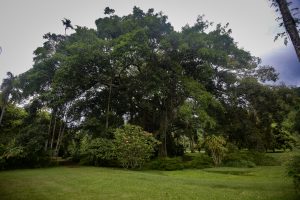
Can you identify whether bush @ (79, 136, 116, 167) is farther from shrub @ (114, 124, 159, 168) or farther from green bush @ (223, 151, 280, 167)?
green bush @ (223, 151, 280, 167)

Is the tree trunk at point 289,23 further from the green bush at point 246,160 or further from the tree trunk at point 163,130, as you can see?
the tree trunk at point 163,130

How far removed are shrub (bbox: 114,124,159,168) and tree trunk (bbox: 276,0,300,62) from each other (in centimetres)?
1476

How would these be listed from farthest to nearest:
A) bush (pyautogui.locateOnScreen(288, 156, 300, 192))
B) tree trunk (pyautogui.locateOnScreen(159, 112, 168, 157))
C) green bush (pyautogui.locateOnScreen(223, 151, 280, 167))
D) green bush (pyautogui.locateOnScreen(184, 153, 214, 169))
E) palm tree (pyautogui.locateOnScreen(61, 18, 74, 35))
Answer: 1. palm tree (pyautogui.locateOnScreen(61, 18, 74, 35))
2. tree trunk (pyautogui.locateOnScreen(159, 112, 168, 157))
3. green bush (pyautogui.locateOnScreen(184, 153, 214, 169))
4. green bush (pyautogui.locateOnScreen(223, 151, 280, 167))
5. bush (pyautogui.locateOnScreen(288, 156, 300, 192))

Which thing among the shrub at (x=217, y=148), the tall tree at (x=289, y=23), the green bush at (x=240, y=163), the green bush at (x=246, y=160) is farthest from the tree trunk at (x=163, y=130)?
the tall tree at (x=289, y=23)

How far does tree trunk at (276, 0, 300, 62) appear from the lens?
849 centimetres

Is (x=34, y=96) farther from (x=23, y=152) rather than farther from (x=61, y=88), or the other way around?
(x=23, y=152)

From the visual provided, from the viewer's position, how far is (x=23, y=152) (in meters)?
21.1

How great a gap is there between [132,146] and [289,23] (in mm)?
15207

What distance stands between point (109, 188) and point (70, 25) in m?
24.5

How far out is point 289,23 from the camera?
8.65 meters

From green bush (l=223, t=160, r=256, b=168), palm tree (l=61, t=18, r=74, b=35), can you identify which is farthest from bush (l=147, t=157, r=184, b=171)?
palm tree (l=61, t=18, r=74, b=35)

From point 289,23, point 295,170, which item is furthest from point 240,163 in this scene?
point 289,23

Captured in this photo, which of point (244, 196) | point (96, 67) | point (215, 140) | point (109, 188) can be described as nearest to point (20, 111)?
point (96, 67)

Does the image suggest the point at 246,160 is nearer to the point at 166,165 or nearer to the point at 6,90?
the point at 166,165
